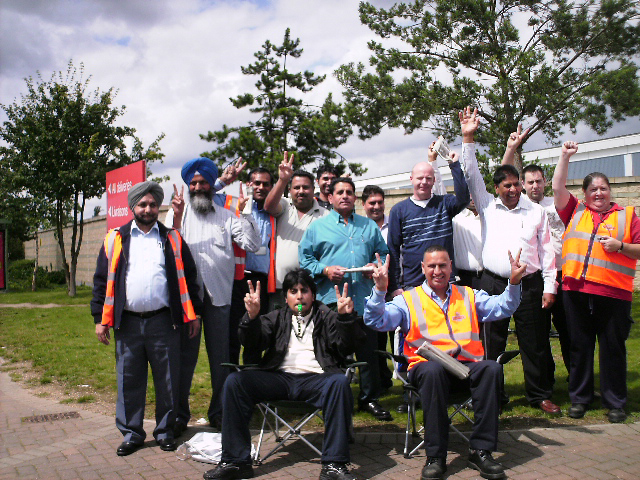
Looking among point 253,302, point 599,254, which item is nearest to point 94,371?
point 253,302

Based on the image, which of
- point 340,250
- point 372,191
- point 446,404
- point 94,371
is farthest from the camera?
point 94,371

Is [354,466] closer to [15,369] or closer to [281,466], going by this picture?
[281,466]

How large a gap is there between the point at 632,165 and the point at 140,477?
31.0 m

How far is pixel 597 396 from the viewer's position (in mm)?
5770

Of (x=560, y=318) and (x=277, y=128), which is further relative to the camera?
(x=277, y=128)

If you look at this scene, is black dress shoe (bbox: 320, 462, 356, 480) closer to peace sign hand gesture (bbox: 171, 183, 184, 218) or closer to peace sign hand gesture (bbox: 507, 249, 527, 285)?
peace sign hand gesture (bbox: 507, 249, 527, 285)

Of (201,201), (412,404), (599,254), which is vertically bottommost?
(412,404)

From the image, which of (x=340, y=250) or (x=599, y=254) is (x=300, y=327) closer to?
(x=340, y=250)

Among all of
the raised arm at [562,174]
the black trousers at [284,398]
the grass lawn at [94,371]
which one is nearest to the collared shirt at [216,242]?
the black trousers at [284,398]

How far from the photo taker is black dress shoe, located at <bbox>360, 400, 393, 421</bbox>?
17.1ft

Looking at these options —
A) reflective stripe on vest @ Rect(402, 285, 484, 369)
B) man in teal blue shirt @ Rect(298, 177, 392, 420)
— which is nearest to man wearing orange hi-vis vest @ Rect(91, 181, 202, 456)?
man in teal blue shirt @ Rect(298, 177, 392, 420)

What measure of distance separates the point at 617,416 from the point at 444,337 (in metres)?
1.88

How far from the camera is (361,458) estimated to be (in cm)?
438

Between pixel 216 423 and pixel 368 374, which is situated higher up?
pixel 368 374
